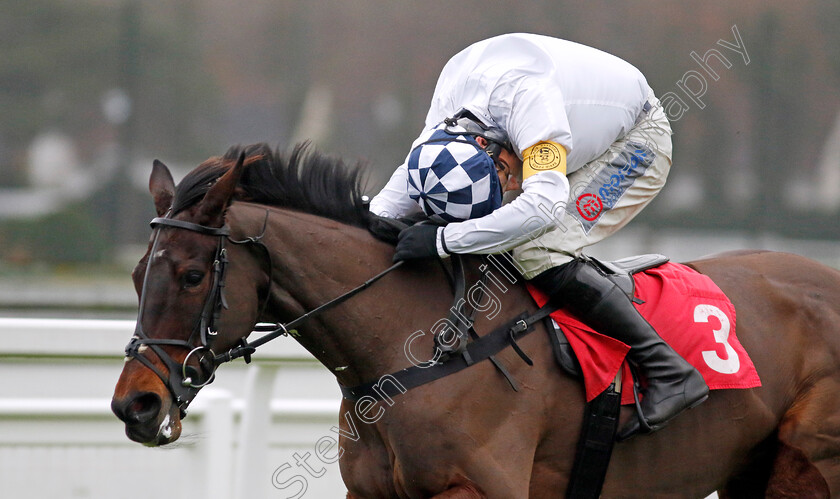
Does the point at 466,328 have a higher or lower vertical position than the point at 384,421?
higher

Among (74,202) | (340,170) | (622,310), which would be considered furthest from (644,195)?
(74,202)

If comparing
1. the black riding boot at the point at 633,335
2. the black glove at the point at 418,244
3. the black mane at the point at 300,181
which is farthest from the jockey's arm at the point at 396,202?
the black riding boot at the point at 633,335

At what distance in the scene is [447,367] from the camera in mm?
2453

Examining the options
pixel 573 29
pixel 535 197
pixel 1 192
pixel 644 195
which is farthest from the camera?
pixel 573 29

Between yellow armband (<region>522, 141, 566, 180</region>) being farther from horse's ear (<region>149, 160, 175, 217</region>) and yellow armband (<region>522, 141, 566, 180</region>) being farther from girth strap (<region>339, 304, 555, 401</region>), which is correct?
horse's ear (<region>149, 160, 175, 217</region>)

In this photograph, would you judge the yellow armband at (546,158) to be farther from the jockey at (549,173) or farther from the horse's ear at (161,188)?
the horse's ear at (161,188)

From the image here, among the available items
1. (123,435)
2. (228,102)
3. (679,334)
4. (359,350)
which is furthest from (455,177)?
(228,102)

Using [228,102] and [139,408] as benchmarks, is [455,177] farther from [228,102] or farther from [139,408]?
[228,102]

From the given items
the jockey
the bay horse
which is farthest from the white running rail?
the jockey

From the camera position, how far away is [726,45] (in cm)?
734

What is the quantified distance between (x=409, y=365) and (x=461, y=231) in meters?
0.39

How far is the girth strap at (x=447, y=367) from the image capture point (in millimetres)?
2428

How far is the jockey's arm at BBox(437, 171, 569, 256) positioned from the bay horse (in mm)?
200

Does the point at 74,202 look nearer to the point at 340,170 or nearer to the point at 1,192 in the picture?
the point at 1,192
